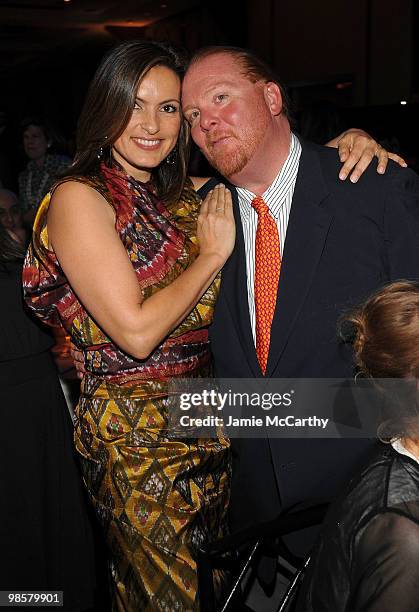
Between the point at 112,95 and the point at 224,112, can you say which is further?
the point at 224,112

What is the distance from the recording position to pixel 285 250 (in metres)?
1.83

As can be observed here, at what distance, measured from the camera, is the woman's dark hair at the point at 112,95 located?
1736mm

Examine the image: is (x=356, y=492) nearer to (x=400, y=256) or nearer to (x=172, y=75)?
(x=400, y=256)

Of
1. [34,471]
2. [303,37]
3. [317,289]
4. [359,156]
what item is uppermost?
[303,37]

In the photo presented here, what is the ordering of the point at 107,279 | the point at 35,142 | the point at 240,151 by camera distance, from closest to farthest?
the point at 107,279 → the point at 240,151 → the point at 35,142

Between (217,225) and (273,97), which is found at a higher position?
(273,97)

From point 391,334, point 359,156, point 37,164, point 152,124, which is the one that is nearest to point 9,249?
point 152,124

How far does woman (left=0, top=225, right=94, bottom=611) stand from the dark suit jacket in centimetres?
61

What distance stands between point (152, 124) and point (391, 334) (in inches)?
31.5

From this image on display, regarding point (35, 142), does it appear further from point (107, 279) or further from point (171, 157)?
point (107, 279)

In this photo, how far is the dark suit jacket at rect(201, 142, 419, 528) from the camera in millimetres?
1766

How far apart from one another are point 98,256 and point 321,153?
0.66 m

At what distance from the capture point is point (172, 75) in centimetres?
183

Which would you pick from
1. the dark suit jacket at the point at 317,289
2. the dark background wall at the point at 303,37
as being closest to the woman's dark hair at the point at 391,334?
the dark suit jacket at the point at 317,289
